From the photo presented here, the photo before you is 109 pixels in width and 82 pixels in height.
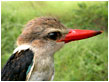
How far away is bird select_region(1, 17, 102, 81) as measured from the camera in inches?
49.1

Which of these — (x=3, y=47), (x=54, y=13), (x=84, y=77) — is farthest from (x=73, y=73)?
(x=54, y=13)

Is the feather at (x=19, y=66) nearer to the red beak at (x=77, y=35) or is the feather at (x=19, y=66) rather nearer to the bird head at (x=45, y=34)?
the bird head at (x=45, y=34)

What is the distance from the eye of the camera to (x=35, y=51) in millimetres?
1252

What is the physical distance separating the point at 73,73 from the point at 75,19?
1363 millimetres

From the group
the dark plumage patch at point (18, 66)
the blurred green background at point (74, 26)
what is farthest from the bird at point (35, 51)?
the blurred green background at point (74, 26)

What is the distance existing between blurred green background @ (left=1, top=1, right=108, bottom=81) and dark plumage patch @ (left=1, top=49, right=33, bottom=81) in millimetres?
1561

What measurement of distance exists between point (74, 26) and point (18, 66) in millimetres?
2685

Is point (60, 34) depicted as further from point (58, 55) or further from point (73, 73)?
point (58, 55)

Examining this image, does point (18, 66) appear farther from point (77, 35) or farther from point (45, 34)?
point (77, 35)

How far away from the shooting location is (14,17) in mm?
3650

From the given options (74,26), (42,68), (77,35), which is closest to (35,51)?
(42,68)

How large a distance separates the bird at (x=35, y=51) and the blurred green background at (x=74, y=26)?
1.55 metres

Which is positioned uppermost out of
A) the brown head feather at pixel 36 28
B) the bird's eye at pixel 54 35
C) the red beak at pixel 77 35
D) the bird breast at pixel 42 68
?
the brown head feather at pixel 36 28

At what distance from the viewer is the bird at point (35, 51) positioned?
125 centimetres
